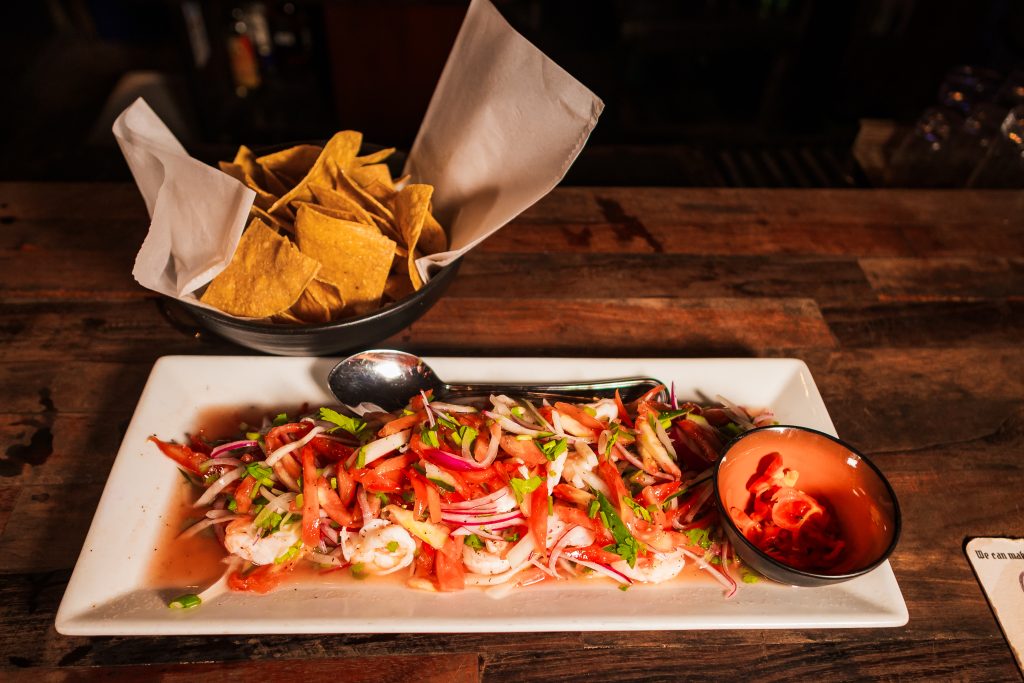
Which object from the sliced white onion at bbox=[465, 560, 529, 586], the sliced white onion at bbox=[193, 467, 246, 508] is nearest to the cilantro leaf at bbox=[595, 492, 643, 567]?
the sliced white onion at bbox=[465, 560, 529, 586]

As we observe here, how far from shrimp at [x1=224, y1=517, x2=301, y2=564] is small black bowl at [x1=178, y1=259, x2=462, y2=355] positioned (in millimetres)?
428

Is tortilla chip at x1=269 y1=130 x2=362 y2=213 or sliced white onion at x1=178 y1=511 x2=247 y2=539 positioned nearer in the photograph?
sliced white onion at x1=178 y1=511 x2=247 y2=539

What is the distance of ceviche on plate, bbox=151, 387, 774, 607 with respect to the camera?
4.22ft

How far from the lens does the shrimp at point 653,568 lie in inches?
51.5

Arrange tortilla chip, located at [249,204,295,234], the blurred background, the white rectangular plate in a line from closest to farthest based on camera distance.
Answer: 1. the white rectangular plate
2. tortilla chip, located at [249,204,295,234]
3. the blurred background

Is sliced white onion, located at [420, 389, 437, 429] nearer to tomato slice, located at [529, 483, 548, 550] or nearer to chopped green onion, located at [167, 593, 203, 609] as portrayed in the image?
tomato slice, located at [529, 483, 548, 550]

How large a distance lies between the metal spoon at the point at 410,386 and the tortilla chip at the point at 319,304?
0.13m

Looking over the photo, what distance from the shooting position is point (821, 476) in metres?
1.37

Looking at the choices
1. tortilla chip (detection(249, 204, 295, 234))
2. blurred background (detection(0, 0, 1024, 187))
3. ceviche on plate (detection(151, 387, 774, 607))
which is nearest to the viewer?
ceviche on plate (detection(151, 387, 774, 607))

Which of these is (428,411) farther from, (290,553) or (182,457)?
(182,457)

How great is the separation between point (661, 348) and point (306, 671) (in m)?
1.13

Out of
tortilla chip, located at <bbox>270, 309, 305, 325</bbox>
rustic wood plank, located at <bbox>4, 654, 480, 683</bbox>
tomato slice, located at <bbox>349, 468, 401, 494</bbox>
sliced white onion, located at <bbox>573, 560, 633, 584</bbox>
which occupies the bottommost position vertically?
rustic wood plank, located at <bbox>4, 654, 480, 683</bbox>

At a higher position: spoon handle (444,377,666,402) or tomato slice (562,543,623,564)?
spoon handle (444,377,666,402)

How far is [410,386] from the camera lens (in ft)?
5.21
